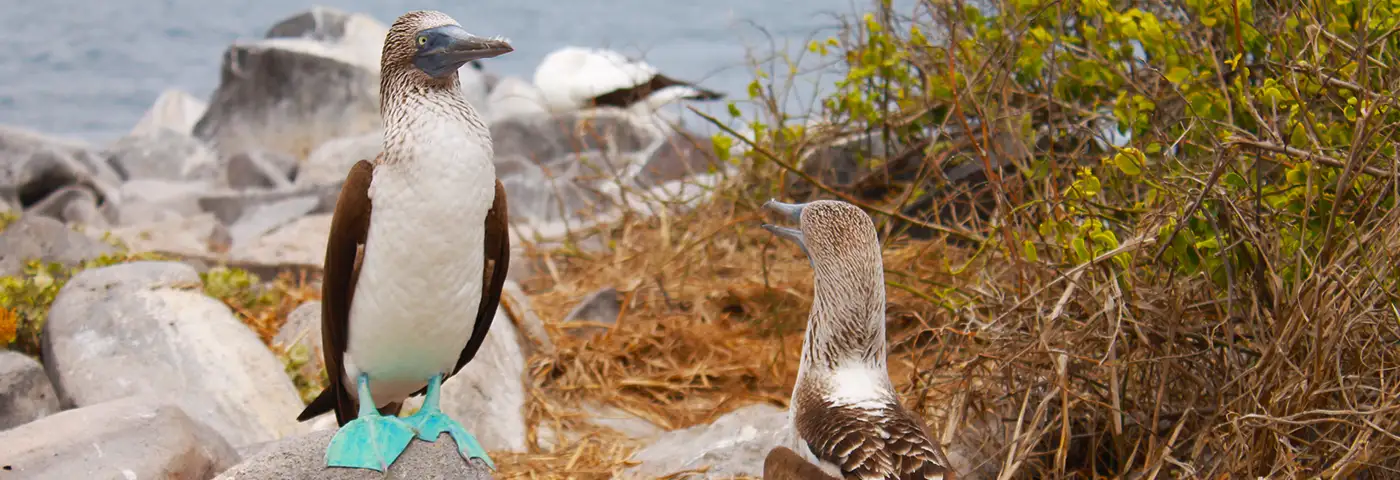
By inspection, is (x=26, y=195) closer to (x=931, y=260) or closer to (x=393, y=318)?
(x=931, y=260)

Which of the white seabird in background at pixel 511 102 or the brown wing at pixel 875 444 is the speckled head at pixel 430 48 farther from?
the white seabird in background at pixel 511 102

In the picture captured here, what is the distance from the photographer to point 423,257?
2695 millimetres

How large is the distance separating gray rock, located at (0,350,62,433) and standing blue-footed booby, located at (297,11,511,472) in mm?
1572

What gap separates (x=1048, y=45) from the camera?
12.3 feet

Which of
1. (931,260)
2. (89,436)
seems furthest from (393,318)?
(931,260)

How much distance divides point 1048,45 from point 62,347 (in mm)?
3386

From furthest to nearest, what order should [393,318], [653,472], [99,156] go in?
[99,156] < [653,472] < [393,318]

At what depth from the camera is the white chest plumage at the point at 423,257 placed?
2660mm

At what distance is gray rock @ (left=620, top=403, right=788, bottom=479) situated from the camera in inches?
140

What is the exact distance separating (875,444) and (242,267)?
4.71 metres

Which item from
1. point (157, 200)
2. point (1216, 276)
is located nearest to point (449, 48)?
point (1216, 276)

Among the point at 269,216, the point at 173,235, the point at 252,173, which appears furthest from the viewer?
the point at 252,173

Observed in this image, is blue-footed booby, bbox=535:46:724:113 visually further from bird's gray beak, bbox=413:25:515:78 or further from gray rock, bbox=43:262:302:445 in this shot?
bird's gray beak, bbox=413:25:515:78

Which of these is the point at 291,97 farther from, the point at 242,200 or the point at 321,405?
the point at 321,405
